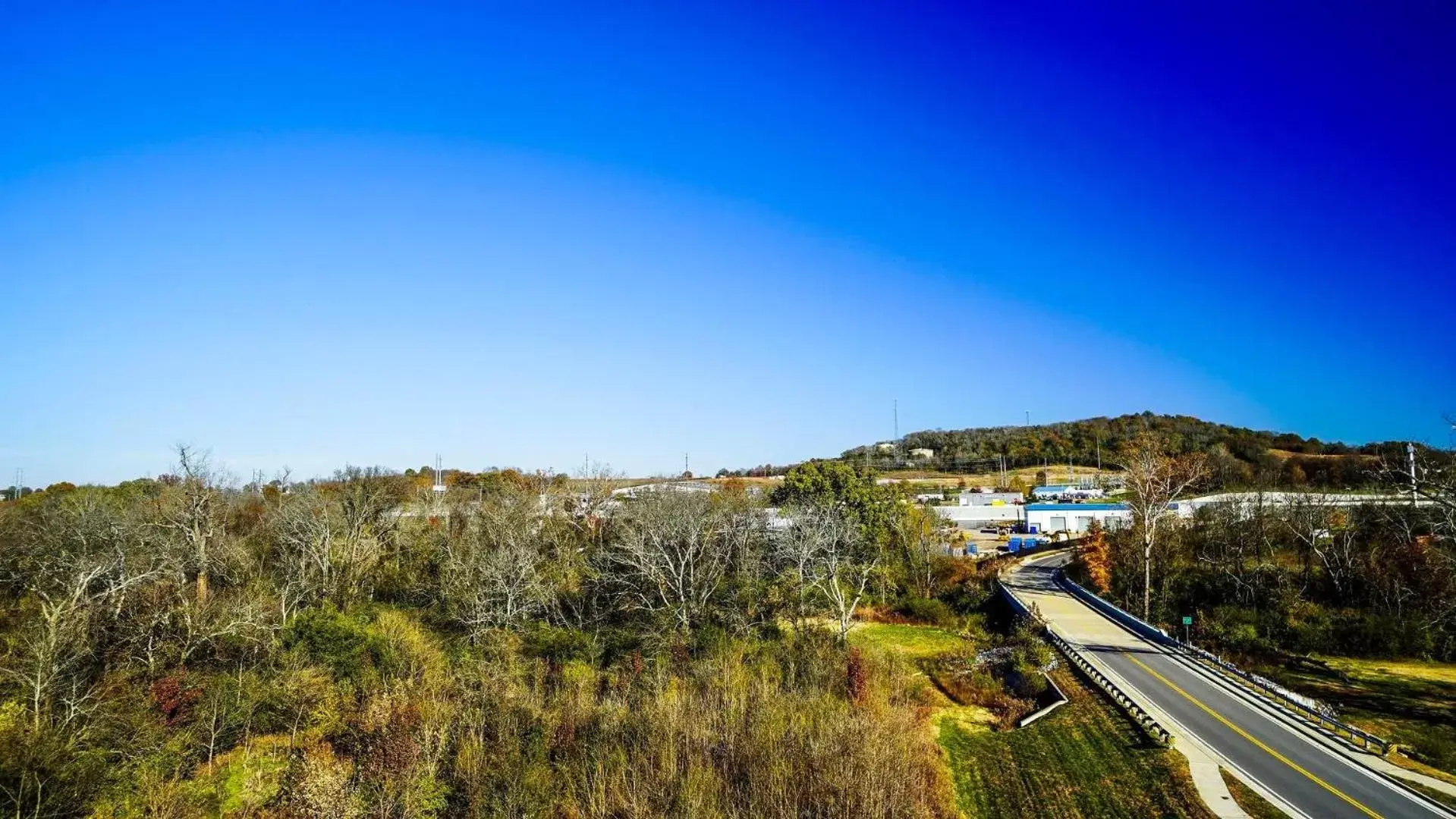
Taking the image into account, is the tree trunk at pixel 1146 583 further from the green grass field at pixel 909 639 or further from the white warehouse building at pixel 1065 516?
the white warehouse building at pixel 1065 516

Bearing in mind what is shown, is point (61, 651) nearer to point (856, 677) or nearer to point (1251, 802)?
point (856, 677)

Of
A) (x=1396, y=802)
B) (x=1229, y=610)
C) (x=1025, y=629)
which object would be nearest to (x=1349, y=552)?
(x=1229, y=610)

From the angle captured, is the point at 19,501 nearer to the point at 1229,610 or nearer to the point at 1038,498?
the point at 1229,610

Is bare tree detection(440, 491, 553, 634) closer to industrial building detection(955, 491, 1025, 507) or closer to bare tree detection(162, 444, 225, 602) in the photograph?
bare tree detection(162, 444, 225, 602)

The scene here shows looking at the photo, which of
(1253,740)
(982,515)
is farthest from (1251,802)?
(982,515)

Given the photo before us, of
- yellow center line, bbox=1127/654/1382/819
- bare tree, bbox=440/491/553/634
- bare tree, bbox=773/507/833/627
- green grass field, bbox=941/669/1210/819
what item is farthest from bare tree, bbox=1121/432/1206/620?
bare tree, bbox=440/491/553/634

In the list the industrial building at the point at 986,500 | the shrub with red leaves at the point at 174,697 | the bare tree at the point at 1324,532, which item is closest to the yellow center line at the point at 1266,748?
the bare tree at the point at 1324,532

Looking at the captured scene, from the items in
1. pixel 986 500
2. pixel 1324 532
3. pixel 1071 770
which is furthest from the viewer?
pixel 986 500
